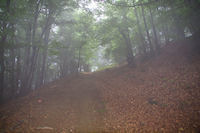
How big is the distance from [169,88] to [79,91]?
724cm

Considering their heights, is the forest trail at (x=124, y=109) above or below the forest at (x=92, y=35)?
below

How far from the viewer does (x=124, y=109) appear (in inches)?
252

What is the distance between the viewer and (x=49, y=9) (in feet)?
33.8

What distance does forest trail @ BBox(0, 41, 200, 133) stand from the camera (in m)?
4.87

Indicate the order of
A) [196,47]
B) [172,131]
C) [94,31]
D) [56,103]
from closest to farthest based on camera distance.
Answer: [172,131] < [56,103] < [196,47] < [94,31]

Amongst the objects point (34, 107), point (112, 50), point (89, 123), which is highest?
point (112, 50)

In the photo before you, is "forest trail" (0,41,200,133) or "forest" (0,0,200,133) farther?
"forest" (0,0,200,133)

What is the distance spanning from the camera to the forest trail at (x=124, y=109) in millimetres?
4873

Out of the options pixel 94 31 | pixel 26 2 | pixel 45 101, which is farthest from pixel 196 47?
pixel 26 2

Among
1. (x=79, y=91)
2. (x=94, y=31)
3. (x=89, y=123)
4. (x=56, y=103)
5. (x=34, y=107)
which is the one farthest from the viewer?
(x=94, y=31)

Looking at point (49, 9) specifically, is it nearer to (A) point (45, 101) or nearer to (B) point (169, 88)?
(A) point (45, 101)

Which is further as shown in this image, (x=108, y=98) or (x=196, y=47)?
(x=196, y=47)

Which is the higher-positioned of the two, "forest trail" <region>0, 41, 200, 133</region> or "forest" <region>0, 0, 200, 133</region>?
"forest" <region>0, 0, 200, 133</region>

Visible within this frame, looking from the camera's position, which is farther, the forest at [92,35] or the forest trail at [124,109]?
the forest at [92,35]
